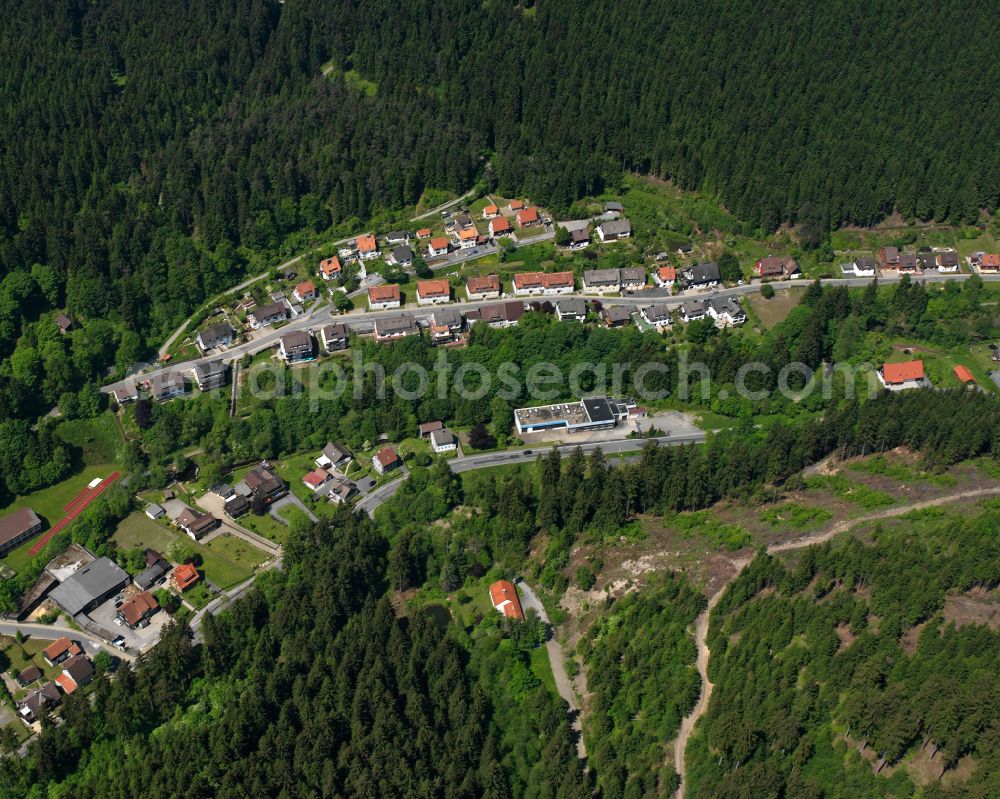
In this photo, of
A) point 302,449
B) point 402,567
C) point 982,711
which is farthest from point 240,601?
point 982,711

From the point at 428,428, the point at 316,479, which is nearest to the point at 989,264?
the point at 428,428

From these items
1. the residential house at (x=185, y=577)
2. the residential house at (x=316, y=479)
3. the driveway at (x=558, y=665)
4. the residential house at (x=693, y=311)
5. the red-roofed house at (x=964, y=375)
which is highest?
the residential house at (x=693, y=311)

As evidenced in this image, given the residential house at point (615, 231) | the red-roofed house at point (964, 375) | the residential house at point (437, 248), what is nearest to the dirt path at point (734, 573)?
the red-roofed house at point (964, 375)

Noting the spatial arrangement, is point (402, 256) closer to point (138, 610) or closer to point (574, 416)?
point (574, 416)

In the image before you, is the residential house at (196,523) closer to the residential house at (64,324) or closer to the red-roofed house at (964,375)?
the residential house at (64,324)

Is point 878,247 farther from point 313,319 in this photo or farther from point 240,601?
point 240,601

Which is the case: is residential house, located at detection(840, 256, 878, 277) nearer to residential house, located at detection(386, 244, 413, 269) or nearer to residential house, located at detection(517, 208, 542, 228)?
residential house, located at detection(517, 208, 542, 228)
